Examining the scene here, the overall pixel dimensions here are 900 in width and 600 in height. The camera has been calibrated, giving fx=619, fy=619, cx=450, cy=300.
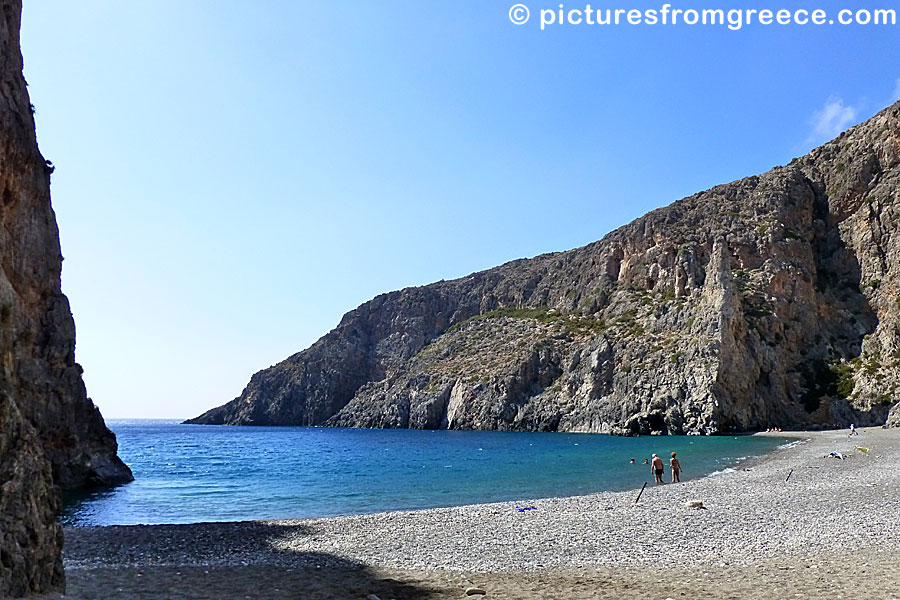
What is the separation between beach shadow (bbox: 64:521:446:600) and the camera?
11.9 m

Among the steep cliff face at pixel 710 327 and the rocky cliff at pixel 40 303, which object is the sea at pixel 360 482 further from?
the steep cliff face at pixel 710 327

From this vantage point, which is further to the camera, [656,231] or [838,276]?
[656,231]

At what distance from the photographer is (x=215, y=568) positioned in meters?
14.7

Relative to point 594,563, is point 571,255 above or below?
above

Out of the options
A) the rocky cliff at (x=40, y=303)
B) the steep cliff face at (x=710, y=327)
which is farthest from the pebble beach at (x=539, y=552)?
the steep cliff face at (x=710, y=327)

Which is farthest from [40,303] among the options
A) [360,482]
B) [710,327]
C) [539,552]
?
[710,327]

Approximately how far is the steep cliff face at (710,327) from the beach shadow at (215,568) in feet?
254

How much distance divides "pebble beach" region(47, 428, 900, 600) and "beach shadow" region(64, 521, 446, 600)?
0.06 m

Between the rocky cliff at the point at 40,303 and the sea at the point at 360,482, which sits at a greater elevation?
the rocky cliff at the point at 40,303

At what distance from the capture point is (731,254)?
10731 centimetres

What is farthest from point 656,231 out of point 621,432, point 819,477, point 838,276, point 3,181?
point 3,181

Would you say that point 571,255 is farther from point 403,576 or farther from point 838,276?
point 403,576

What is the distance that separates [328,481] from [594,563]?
1124 inches

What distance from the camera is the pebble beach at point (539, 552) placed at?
11.6 meters
